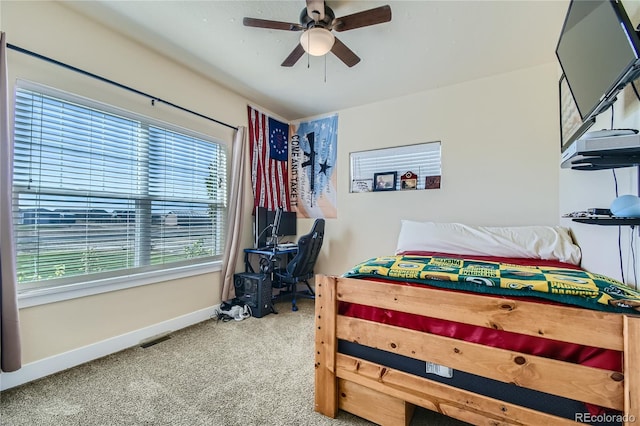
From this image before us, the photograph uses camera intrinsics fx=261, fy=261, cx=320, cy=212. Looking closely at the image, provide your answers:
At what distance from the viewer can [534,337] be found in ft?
3.36

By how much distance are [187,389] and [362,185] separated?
8.97 ft

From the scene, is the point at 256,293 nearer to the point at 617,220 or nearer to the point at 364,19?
the point at 364,19

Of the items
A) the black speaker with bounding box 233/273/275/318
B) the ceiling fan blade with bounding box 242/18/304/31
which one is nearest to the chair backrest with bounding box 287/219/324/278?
the black speaker with bounding box 233/273/275/318

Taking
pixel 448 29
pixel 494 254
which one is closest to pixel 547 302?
pixel 494 254

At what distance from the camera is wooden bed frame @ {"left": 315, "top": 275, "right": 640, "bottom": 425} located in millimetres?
889

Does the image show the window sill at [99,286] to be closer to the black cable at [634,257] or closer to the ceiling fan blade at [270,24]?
the ceiling fan blade at [270,24]

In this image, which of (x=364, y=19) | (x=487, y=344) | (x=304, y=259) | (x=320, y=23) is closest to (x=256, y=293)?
(x=304, y=259)

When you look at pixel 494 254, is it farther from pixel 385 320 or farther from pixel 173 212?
pixel 173 212

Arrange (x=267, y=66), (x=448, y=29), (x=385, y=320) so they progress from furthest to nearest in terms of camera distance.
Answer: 1. (x=267, y=66)
2. (x=448, y=29)
3. (x=385, y=320)

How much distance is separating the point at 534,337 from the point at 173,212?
2.90m

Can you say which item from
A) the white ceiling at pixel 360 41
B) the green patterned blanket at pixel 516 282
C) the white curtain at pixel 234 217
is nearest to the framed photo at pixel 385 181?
the white ceiling at pixel 360 41

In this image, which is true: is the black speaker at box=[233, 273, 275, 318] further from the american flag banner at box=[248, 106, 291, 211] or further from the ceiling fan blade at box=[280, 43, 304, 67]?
the ceiling fan blade at box=[280, 43, 304, 67]

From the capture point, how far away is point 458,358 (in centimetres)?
112

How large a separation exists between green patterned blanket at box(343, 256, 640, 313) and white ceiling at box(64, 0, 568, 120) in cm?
181
